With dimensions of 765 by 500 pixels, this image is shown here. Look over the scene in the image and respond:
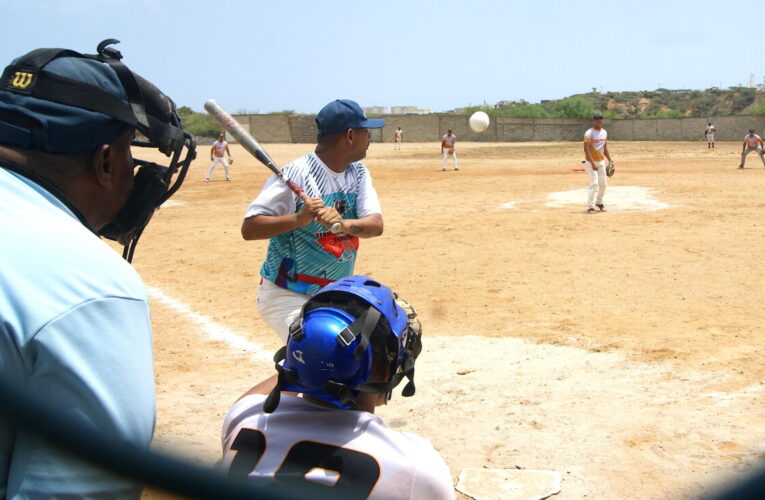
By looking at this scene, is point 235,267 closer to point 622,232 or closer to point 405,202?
point 622,232

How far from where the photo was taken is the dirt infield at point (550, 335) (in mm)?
4922

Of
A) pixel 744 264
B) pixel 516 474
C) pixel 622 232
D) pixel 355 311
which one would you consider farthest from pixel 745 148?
pixel 355 311

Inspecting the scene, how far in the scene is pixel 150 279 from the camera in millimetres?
10781

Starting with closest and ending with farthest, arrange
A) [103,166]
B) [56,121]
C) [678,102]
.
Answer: [56,121] < [103,166] < [678,102]

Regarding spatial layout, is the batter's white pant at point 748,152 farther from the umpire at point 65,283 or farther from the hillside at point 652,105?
the hillside at point 652,105

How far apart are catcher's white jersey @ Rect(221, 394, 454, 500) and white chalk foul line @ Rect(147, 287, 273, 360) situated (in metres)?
4.73

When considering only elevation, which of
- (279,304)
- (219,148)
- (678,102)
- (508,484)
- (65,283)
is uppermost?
(65,283)

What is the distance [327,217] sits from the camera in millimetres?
4383

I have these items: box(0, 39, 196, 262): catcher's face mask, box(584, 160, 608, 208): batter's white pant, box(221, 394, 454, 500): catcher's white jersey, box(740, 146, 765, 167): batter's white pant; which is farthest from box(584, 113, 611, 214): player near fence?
box(0, 39, 196, 262): catcher's face mask

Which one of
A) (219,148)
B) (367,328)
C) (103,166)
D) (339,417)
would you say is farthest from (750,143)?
(103,166)

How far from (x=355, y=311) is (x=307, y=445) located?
460mm

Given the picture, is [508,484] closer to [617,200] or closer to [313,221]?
[313,221]

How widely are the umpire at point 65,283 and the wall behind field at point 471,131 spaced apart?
63.9 m

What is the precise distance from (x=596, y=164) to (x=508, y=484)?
1213 cm
